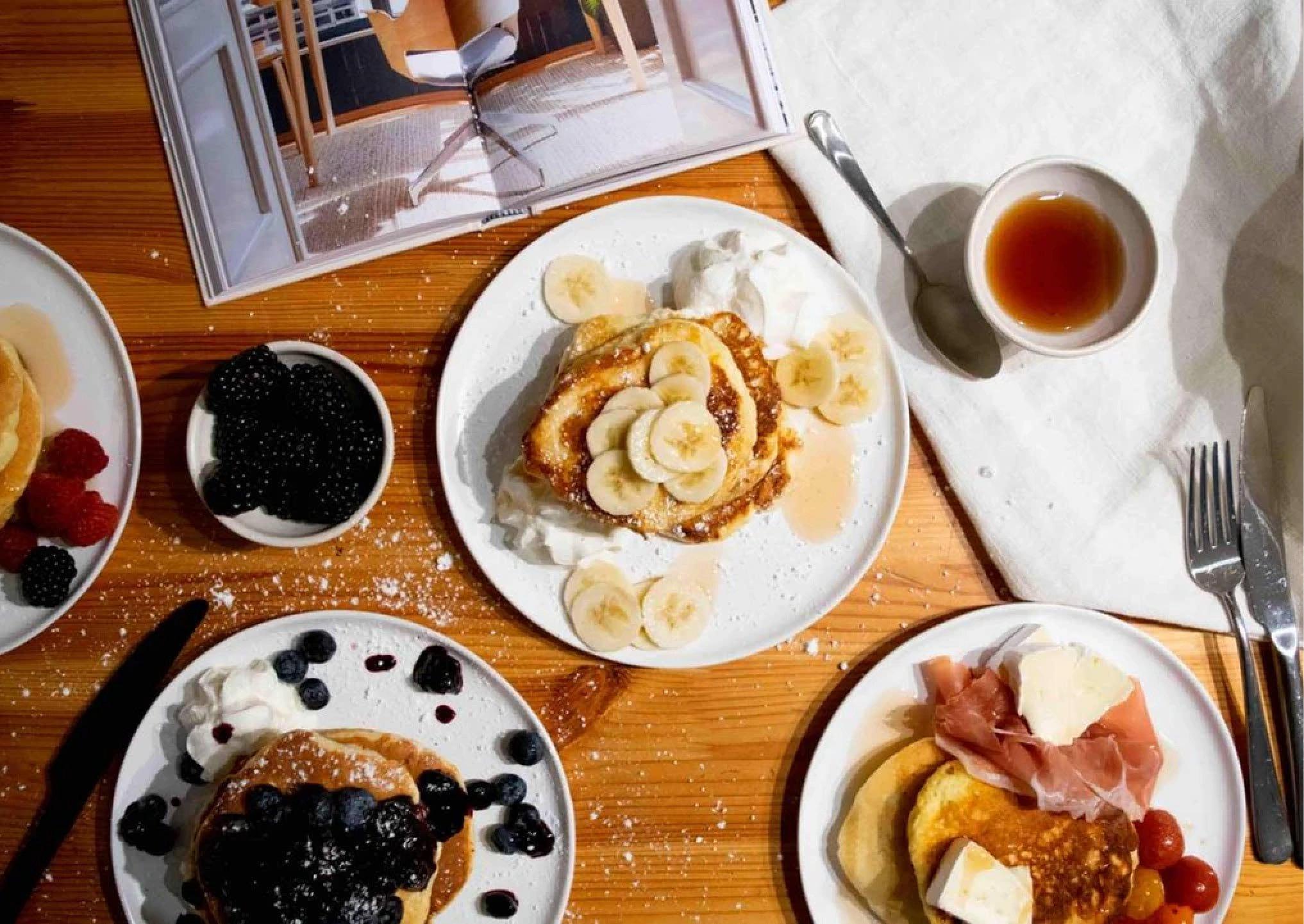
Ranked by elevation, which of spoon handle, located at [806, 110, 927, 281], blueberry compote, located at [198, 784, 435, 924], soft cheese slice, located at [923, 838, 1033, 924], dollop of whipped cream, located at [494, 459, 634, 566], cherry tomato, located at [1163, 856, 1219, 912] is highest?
spoon handle, located at [806, 110, 927, 281]

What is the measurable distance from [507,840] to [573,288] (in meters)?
0.96

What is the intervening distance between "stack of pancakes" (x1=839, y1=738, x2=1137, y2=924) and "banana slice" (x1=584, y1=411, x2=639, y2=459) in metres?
0.73

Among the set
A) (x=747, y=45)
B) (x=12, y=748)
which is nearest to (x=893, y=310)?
(x=747, y=45)

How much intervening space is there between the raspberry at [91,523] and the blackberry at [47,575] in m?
0.04

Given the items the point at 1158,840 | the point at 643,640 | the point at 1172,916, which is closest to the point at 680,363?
the point at 643,640

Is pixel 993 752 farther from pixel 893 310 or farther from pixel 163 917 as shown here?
pixel 163 917

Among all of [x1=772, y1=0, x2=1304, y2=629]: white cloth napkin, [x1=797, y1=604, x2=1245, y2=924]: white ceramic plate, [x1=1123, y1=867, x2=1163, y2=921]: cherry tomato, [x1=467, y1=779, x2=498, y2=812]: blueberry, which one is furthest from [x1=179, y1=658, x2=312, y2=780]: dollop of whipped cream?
[x1=1123, y1=867, x2=1163, y2=921]: cherry tomato

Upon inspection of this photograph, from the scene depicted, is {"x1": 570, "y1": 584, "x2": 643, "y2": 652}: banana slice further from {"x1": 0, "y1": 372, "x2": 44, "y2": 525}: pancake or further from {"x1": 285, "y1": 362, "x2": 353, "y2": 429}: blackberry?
{"x1": 0, "y1": 372, "x2": 44, "y2": 525}: pancake

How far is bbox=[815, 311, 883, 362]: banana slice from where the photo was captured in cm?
177

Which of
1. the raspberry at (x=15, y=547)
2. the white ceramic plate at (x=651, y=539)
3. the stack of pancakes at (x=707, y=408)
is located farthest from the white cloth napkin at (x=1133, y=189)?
the raspberry at (x=15, y=547)

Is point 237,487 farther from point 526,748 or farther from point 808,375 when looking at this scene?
point 808,375

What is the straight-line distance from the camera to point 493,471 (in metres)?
1.78

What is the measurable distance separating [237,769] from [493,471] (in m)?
0.64

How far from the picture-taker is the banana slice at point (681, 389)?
1.59 m
